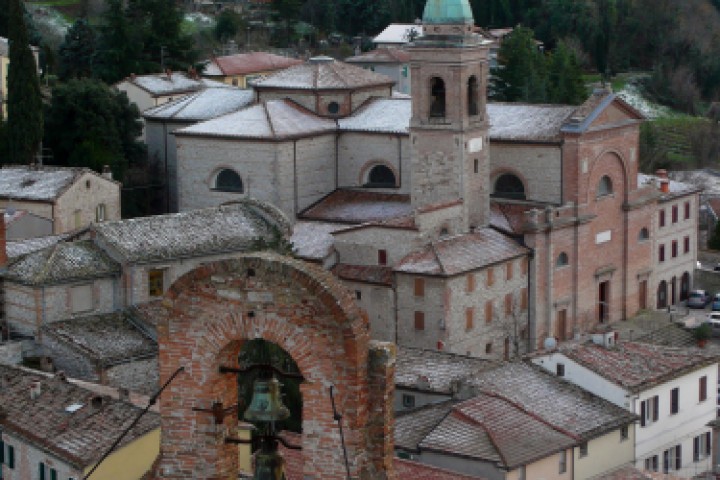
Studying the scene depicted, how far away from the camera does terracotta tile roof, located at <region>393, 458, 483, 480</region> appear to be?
95.8 ft

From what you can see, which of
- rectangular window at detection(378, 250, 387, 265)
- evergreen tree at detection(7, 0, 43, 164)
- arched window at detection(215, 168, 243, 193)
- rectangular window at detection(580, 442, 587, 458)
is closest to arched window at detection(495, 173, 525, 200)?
rectangular window at detection(378, 250, 387, 265)

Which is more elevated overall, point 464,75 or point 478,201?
point 464,75

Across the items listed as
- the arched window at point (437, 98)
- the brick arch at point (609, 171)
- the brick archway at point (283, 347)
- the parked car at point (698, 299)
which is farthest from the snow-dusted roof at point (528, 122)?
the brick archway at point (283, 347)

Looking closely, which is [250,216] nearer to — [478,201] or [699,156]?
[478,201]

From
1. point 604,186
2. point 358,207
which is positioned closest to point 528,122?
point 604,186

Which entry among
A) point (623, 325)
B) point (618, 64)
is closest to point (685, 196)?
point (623, 325)

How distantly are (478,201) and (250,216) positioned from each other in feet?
22.9

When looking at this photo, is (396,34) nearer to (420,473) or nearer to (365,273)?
(365,273)

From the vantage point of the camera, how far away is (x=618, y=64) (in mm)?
99688

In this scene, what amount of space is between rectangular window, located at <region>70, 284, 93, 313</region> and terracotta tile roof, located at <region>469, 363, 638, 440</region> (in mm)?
10552

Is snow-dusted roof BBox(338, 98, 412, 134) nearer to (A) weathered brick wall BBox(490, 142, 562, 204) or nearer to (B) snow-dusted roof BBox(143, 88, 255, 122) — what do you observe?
(A) weathered brick wall BBox(490, 142, 562, 204)

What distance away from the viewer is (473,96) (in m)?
49.6

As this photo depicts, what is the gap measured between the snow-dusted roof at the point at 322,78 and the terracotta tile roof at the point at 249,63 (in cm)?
2363

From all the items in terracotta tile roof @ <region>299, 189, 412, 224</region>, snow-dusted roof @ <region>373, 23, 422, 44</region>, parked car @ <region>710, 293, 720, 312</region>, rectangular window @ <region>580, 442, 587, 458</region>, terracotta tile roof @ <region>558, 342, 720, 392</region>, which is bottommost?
parked car @ <region>710, 293, 720, 312</region>
